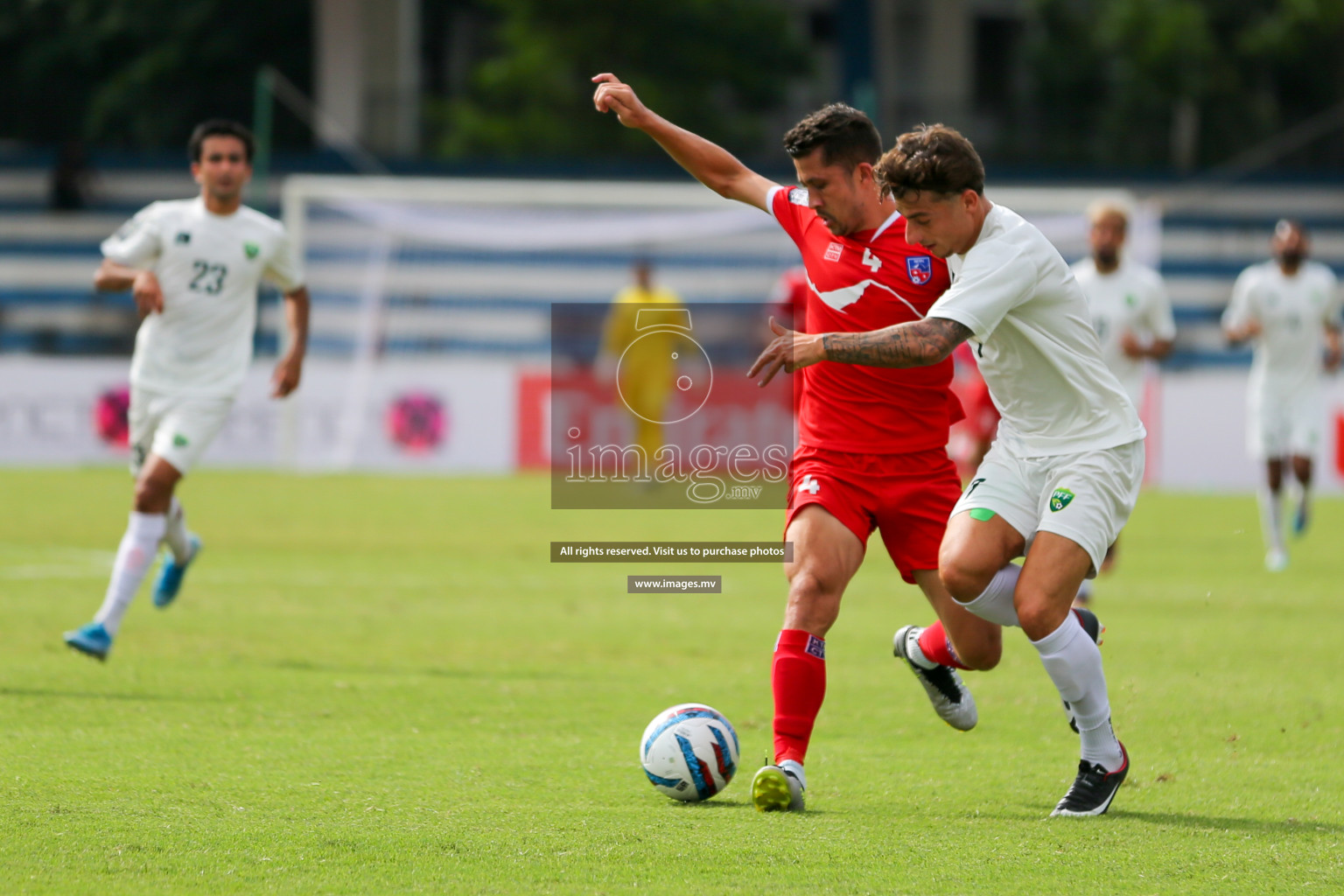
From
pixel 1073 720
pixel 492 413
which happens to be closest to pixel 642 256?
pixel 492 413

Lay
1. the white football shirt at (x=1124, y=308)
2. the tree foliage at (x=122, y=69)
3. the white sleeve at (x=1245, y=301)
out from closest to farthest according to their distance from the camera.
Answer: the white football shirt at (x=1124, y=308)
the white sleeve at (x=1245, y=301)
the tree foliage at (x=122, y=69)

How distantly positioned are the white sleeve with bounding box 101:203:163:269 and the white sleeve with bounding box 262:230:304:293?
559 millimetres

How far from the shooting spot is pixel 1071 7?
30.7 m

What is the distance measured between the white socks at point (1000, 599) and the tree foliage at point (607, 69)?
80.2 ft

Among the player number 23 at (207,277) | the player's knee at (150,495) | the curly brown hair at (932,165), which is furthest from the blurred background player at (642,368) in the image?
the curly brown hair at (932,165)

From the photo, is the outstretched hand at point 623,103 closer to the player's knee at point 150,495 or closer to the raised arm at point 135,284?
the raised arm at point 135,284

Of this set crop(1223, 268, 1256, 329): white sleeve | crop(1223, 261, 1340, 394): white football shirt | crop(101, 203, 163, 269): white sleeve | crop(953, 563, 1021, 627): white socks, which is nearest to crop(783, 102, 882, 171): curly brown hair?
crop(953, 563, 1021, 627): white socks

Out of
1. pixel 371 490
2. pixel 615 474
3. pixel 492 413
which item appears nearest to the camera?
pixel 371 490

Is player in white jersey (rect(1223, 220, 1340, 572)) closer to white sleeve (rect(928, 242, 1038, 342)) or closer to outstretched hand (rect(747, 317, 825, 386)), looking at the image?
white sleeve (rect(928, 242, 1038, 342))

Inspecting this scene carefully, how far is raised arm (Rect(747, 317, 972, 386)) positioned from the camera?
4398mm

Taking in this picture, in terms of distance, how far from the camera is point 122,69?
29.1 m

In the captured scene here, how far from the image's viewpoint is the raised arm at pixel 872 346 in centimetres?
440

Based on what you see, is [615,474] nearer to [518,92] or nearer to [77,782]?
[518,92]

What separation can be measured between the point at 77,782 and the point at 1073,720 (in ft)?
9.53
